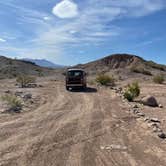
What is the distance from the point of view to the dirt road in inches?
305

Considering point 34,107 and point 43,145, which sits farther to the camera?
point 34,107

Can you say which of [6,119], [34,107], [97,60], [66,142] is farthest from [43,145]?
[97,60]

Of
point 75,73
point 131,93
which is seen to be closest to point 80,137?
point 131,93

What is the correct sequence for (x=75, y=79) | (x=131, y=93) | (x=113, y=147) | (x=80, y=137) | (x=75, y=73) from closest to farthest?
1. (x=113, y=147)
2. (x=80, y=137)
3. (x=131, y=93)
4. (x=75, y=79)
5. (x=75, y=73)

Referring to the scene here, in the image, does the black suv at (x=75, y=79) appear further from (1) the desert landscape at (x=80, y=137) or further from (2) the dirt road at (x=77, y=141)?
(2) the dirt road at (x=77, y=141)

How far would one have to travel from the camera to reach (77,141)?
9.58 meters

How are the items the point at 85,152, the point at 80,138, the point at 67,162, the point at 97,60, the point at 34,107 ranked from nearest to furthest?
the point at 67,162 < the point at 85,152 < the point at 80,138 < the point at 34,107 < the point at 97,60

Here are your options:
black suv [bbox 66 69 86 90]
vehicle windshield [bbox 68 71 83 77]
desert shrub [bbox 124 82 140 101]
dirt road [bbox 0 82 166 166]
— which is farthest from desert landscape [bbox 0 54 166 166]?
vehicle windshield [bbox 68 71 83 77]

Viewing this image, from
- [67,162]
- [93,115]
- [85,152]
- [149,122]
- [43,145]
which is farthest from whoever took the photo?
[93,115]

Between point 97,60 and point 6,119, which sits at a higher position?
point 97,60

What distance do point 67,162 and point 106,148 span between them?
175 cm

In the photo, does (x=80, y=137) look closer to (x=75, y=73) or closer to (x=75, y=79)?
(x=75, y=79)

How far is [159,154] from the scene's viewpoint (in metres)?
8.52

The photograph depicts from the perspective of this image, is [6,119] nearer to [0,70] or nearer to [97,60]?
[0,70]
